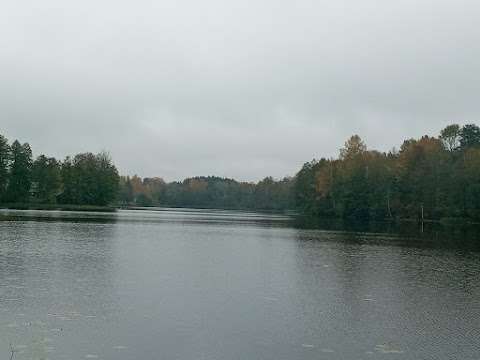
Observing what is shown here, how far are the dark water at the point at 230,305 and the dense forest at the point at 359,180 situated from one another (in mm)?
65687

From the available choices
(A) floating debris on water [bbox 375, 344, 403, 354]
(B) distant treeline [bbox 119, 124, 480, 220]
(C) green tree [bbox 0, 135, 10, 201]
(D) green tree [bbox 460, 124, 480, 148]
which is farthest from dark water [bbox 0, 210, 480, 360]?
(D) green tree [bbox 460, 124, 480, 148]

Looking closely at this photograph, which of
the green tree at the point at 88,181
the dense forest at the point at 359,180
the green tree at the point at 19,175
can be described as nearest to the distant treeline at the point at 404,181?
the dense forest at the point at 359,180

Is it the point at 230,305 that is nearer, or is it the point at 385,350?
the point at 385,350

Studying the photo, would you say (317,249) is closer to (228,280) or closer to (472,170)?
(228,280)

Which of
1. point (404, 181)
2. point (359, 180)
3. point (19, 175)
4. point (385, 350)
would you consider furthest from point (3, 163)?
point (385, 350)

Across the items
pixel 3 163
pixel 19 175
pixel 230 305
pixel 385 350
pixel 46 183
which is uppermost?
pixel 3 163

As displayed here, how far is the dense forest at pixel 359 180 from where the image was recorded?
3696 inches

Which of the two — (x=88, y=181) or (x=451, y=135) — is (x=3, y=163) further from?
(x=451, y=135)

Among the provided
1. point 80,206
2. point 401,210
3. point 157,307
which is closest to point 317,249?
point 157,307

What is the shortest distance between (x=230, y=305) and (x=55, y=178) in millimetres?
113713

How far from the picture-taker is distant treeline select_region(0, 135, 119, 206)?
10888 centimetres

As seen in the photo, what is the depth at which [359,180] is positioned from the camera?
110m

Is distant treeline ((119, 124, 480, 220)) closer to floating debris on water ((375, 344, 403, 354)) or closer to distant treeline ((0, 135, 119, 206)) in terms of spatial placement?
distant treeline ((0, 135, 119, 206))

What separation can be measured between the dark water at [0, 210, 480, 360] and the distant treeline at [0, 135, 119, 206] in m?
84.4
